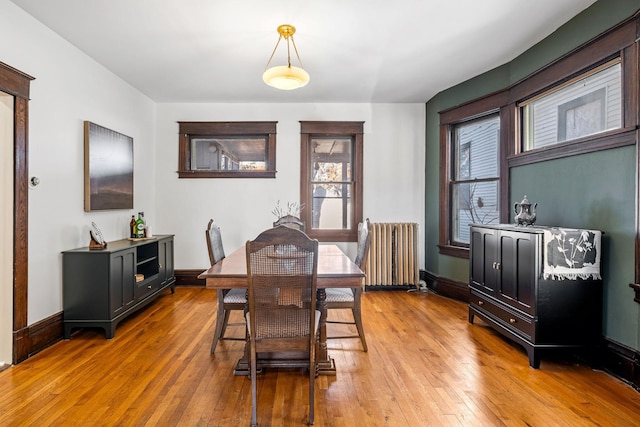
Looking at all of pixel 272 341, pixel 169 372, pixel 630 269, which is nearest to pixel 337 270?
pixel 272 341

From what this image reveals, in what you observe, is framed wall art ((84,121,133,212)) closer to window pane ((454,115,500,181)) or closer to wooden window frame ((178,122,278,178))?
wooden window frame ((178,122,278,178))

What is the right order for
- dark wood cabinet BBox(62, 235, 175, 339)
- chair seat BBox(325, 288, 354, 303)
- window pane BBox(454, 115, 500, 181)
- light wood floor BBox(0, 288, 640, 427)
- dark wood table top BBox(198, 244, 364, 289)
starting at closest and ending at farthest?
light wood floor BBox(0, 288, 640, 427) → dark wood table top BBox(198, 244, 364, 289) → chair seat BBox(325, 288, 354, 303) → dark wood cabinet BBox(62, 235, 175, 339) → window pane BBox(454, 115, 500, 181)

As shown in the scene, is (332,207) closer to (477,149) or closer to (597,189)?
(477,149)

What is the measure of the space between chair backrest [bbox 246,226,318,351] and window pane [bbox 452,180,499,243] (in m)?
2.98

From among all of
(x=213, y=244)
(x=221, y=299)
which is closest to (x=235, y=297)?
(x=221, y=299)

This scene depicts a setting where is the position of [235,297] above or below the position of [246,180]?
below

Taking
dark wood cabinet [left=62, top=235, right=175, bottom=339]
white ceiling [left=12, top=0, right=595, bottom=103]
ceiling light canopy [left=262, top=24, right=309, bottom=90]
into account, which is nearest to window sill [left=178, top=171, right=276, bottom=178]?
white ceiling [left=12, top=0, right=595, bottom=103]

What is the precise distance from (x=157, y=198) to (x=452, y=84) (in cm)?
437

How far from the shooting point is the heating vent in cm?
475

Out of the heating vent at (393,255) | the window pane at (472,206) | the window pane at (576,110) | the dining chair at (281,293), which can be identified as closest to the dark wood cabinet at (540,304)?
the window pane at (576,110)

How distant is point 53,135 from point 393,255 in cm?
407

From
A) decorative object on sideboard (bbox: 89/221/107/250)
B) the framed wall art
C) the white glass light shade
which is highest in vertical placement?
the white glass light shade

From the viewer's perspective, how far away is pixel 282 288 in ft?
5.92

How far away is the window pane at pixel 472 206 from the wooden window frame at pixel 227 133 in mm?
2596
